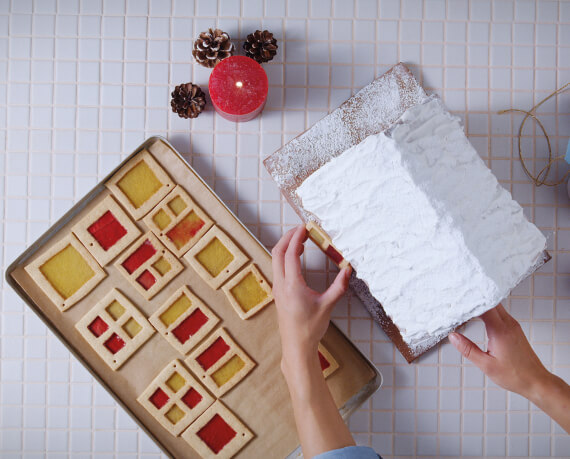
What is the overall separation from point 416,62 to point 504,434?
71cm

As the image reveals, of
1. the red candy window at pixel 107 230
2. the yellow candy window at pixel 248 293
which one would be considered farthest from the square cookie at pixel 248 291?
the red candy window at pixel 107 230

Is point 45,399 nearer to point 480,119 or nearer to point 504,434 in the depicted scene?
point 504,434

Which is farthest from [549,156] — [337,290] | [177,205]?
[177,205]

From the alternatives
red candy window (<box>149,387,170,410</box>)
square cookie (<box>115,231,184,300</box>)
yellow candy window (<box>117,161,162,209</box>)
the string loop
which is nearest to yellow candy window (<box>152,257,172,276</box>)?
square cookie (<box>115,231,184,300</box>)

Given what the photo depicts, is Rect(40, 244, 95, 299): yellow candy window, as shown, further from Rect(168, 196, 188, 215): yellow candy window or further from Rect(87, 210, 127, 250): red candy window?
Rect(168, 196, 188, 215): yellow candy window

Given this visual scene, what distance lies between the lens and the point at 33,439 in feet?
2.78

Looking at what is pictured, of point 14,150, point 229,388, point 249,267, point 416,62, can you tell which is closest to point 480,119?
point 416,62

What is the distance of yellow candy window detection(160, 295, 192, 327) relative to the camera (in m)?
0.79

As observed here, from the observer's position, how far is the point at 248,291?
31.3 inches

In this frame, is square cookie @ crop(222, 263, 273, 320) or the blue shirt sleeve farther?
square cookie @ crop(222, 263, 273, 320)

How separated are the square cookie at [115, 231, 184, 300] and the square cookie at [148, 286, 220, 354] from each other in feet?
0.11

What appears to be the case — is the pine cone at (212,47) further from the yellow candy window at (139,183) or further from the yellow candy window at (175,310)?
the yellow candy window at (175,310)

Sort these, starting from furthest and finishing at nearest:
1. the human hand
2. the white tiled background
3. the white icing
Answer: the white tiled background → the human hand → the white icing

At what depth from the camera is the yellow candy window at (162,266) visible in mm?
798
